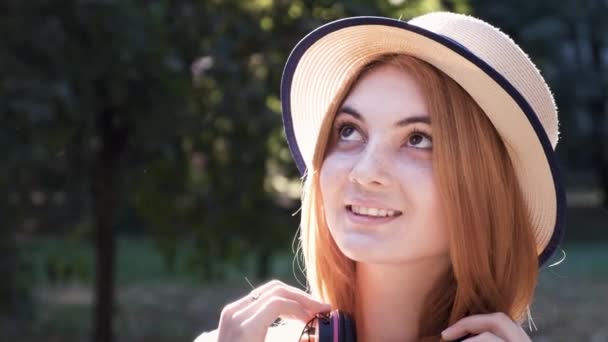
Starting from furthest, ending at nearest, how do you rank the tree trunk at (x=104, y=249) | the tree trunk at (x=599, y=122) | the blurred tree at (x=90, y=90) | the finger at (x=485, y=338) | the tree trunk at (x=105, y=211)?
1. the tree trunk at (x=599, y=122)
2. the tree trunk at (x=104, y=249)
3. the tree trunk at (x=105, y=211)
4. the blurred tree at (x=90, y=90)
5. the finger at (x=485, y=338)

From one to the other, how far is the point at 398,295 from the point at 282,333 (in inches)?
9.0

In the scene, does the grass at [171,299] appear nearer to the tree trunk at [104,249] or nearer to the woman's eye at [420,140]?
the tree trunk at [104,249]

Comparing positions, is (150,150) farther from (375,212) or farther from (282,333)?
(375,212)

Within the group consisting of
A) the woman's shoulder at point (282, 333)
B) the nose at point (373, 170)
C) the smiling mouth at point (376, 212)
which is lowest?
the woman's shoulder at point (282, 333)

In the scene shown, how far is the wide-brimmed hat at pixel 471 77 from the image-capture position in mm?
1871

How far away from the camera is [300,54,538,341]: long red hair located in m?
1.91

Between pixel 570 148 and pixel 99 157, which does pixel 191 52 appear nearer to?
pixel 99 157

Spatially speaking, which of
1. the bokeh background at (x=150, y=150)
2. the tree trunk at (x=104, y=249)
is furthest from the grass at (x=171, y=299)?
the tree trunk at (x=104, y=249)

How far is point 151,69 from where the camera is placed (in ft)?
19.1

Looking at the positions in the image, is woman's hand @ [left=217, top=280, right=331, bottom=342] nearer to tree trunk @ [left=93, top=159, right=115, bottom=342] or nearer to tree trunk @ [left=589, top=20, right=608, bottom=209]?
tree trunk @ [left=93, top=159, right=115, bottom=342]

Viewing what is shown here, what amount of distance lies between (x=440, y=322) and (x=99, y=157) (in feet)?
17.4

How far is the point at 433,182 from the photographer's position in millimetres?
1926

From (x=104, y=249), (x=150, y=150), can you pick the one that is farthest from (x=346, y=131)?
(x=104, y=249)

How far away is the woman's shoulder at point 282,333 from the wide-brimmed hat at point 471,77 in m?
0.31
